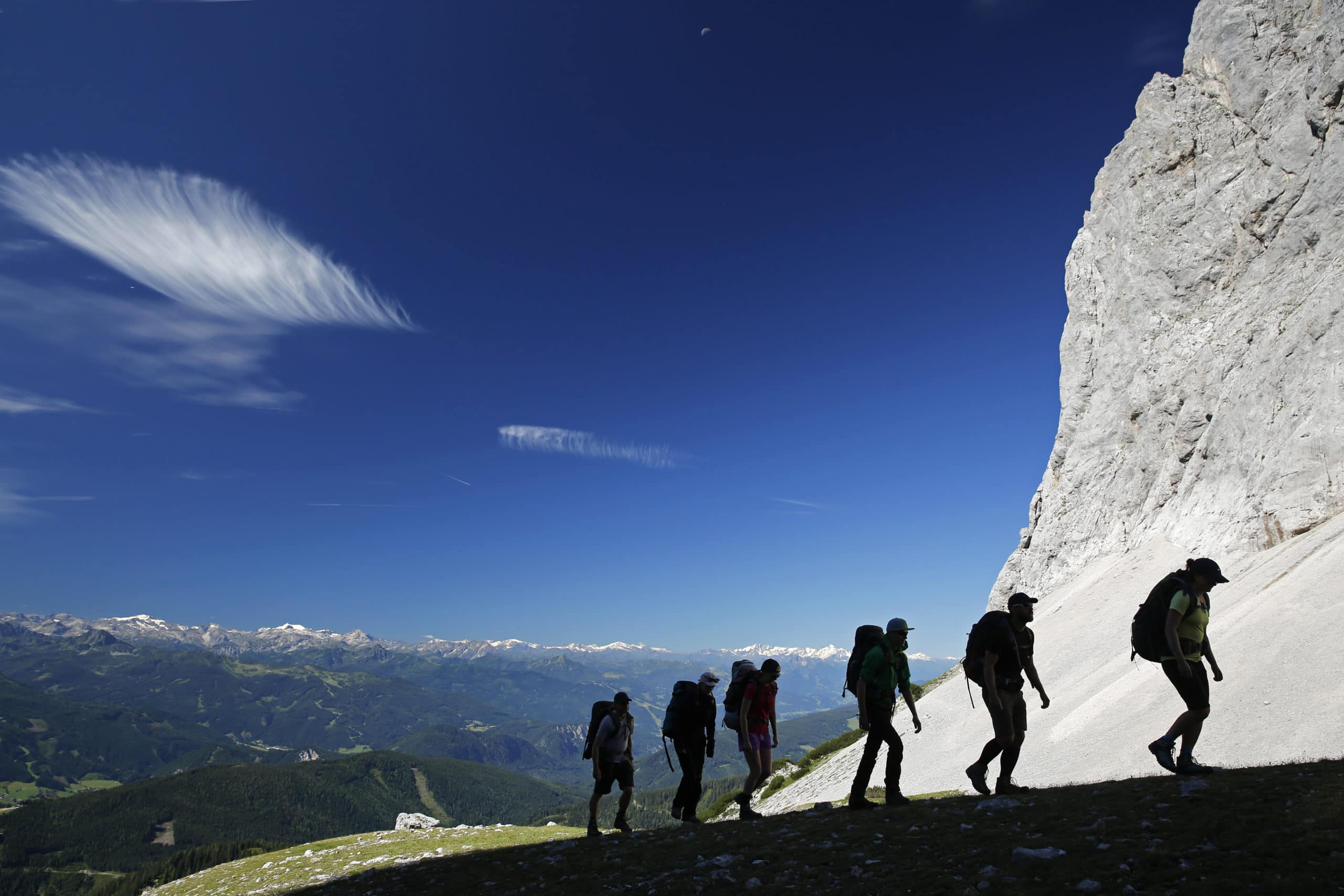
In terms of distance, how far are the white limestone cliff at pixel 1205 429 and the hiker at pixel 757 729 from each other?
17.2 m

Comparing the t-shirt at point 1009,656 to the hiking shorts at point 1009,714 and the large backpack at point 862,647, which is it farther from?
the large backpack at point 862,647

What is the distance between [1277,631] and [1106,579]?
28.2m

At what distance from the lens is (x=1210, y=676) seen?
89.8 feet

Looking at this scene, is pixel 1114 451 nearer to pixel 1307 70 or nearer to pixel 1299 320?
pixel 1299 320

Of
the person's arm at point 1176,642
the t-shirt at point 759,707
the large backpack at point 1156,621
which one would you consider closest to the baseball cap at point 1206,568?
the large backpack at point 1156,621

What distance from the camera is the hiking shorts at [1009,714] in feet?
38.2

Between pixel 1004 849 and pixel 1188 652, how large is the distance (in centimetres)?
574

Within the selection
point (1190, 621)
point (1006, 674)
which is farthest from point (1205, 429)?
point (1006, 674)

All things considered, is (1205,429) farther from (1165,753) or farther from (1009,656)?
(1009,656)

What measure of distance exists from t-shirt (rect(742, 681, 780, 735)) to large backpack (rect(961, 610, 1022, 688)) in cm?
427

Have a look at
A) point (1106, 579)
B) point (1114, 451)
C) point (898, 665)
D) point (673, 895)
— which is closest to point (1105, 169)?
point (1114, 451)

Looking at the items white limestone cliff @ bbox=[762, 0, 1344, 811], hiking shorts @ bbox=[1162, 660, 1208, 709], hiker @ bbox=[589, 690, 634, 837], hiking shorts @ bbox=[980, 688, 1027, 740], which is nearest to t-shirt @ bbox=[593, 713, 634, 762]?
hiker @ bbox=[589, 690, 634, 837]

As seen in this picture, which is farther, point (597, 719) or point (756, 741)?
point (597, 719)

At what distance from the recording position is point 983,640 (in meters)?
11.9
